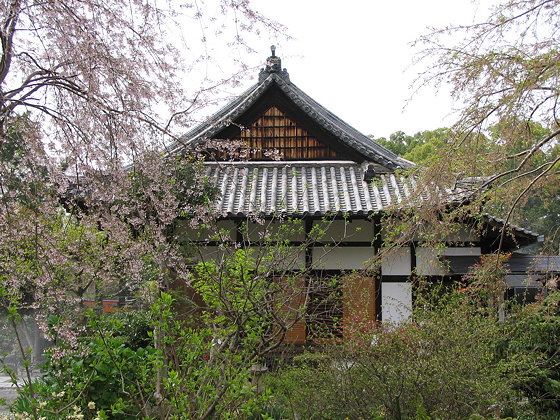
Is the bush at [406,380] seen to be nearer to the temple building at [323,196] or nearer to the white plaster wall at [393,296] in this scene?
the temple building at [323,196]

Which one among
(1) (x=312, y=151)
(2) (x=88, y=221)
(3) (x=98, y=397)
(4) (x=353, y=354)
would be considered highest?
(1) (x=312, y=151)

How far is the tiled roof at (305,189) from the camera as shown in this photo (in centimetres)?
839

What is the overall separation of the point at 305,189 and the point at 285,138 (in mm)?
1542

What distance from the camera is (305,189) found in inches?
358

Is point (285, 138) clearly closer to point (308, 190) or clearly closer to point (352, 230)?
point (308, 190)

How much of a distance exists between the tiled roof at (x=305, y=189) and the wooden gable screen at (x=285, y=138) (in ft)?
0.67

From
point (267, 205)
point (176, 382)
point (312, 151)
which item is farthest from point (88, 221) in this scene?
point (312, 151)

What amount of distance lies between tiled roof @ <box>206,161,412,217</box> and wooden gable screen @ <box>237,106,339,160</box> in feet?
0.67

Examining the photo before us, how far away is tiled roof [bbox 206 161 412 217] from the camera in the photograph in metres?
8.39

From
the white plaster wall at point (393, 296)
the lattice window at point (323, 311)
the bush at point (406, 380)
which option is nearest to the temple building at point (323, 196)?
the white plaster wall at point (393, 296)

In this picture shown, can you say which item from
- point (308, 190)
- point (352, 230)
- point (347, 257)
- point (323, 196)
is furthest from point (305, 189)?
point (347, 257)

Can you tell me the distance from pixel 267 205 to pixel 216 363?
5138 mm

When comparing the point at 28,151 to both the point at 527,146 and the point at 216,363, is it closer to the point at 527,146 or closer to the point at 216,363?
the point at 216,363

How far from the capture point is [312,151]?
33.1 ft
